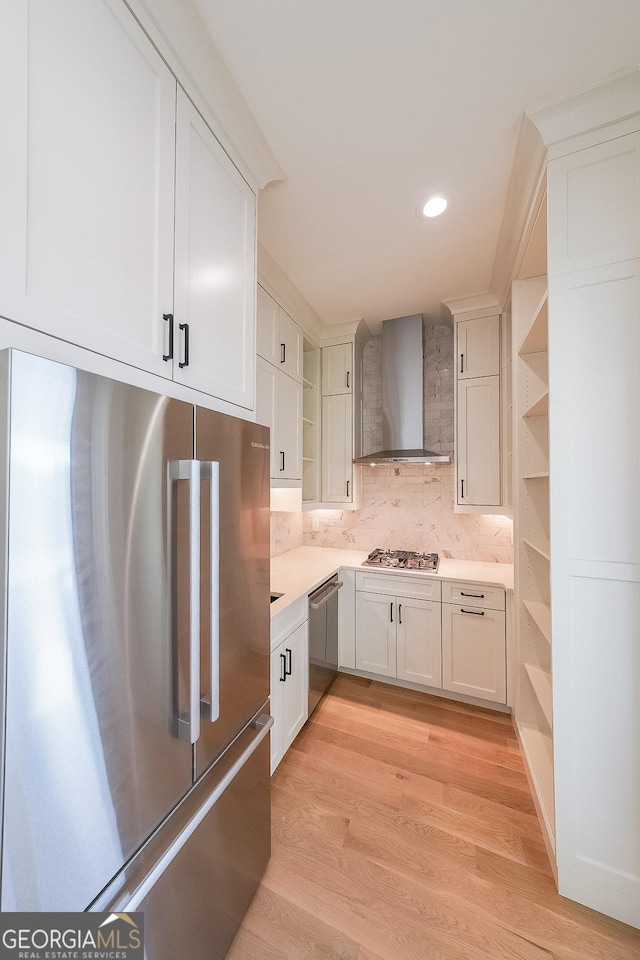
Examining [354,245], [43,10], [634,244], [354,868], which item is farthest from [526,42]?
[354,868]

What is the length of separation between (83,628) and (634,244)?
1.87m

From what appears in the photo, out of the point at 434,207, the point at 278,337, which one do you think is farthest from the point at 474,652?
the point at 434,207

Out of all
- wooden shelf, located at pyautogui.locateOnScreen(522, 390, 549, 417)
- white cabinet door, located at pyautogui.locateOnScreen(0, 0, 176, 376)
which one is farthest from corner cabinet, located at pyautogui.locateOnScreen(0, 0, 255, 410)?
wooden shelf, located at pyautogui.locateOnScreen(522, 390, 549, 417)

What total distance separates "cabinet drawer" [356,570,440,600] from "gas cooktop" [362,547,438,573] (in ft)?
0.27

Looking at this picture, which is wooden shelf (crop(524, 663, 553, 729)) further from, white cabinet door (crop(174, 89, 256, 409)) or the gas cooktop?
white cabinet door (crop(174, 89, 256, 409))

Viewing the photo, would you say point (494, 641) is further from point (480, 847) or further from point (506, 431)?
point (506, 431)

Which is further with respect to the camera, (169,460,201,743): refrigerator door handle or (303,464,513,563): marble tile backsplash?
(303,464,513,563): marble tile backsplash

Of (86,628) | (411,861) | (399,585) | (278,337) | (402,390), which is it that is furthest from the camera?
(402,390)

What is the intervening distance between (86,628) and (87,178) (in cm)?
91

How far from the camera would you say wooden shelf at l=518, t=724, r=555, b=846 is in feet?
4.76

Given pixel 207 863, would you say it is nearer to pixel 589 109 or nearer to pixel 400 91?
pixel 400 91

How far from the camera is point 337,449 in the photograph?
10.1 ft

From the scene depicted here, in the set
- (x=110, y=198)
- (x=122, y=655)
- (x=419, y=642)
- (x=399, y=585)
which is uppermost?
(x=110, y=198)

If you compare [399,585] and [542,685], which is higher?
[399,585]
